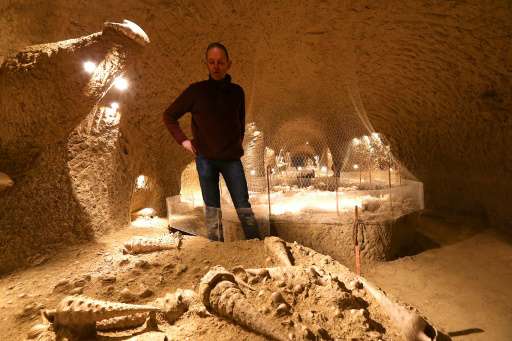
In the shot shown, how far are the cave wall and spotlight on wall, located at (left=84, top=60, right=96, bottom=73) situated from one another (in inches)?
23.4

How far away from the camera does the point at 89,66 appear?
294 centimetres

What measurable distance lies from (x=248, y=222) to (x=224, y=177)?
1.37 ft

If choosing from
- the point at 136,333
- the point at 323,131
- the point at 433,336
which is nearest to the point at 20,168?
the point at 136,333

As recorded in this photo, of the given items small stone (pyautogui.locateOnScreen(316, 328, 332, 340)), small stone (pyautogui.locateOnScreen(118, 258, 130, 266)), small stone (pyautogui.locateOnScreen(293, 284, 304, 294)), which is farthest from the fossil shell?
small stone (pyautogui.locateOnScreen(316, 328, 332, 340))

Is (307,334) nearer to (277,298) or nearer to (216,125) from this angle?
(277,298)

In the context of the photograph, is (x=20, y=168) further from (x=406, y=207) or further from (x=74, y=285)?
→ (x=406, y=207)

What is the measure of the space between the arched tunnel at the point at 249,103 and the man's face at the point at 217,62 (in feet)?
5.18

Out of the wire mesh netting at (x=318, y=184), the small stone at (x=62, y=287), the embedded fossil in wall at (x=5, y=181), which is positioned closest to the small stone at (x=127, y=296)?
the small stone at (x=62, y=287)

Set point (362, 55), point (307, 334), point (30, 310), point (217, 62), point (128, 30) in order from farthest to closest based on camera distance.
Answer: point (362, 55) → point (128, 30) → point (217, 62) → point (30, 310) → point (307, 334)

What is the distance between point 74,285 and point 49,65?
82.1 inches

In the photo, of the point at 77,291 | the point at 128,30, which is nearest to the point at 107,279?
the point at 77,291

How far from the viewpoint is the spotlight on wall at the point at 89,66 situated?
291 centimetres

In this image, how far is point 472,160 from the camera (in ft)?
18.3

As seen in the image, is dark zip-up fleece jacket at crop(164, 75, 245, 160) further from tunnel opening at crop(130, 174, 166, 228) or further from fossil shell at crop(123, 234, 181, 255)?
tunnel opening at crop(130, 174, 166, 228)
